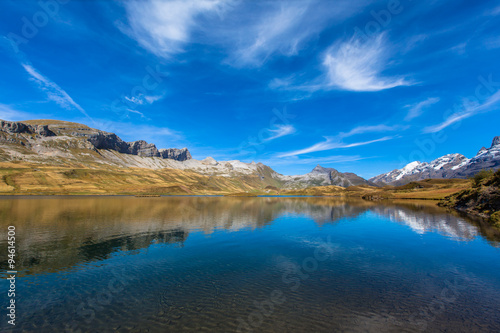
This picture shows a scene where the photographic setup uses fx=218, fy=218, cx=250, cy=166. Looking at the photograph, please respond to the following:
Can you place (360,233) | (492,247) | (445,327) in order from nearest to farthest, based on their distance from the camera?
1. (445,327)
2. (492,247)
3. (360,233)

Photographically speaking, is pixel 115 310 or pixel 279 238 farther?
pixel 279 238

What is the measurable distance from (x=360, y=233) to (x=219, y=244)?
127 feet

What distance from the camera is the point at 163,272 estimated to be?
29406 millimetres

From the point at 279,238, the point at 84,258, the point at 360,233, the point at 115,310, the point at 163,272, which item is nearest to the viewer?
the point at 115,310

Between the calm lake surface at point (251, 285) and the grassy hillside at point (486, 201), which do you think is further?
the grassy hillside at point (486, 201)

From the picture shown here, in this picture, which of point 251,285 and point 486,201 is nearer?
point 251,285

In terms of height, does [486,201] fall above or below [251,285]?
above

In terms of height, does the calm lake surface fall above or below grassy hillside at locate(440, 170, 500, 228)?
below

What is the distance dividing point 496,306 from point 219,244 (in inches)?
1542

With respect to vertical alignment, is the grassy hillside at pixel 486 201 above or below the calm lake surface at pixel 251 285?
above

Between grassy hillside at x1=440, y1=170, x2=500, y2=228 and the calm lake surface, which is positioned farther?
grassy hillside at x1=440, y1=170, x2=500, y2=228

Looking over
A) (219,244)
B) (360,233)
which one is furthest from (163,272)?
(360,233)

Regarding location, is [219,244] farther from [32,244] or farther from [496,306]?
[496,306]

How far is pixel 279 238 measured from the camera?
172ft
